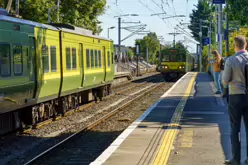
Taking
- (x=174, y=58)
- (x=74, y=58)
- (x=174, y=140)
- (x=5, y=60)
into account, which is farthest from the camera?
(x=174, y=58)

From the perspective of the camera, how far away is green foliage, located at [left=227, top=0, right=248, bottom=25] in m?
18.0

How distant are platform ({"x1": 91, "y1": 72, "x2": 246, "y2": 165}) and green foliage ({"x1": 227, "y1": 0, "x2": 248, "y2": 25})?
4390mm

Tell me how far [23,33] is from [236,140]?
6571 mm

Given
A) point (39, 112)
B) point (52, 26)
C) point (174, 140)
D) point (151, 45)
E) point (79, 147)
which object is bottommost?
point (79, 147)

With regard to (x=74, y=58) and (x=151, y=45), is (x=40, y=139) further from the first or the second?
(x=151, y=45)

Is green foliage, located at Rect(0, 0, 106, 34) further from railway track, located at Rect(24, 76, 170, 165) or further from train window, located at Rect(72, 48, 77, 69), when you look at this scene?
railway track, located at Rect(24, 76, 170, 165)

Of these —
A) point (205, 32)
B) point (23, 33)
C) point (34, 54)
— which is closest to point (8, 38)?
point (23, 33)

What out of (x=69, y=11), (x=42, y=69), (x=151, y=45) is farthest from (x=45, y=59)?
(x=151, y=45)

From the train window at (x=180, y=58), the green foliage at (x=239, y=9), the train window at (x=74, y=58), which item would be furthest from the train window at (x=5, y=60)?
the train window at (x=180, y=58)

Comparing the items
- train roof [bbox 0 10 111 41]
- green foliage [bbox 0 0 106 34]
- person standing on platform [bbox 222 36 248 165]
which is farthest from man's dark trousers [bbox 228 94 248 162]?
green foliage [bbox 0 0 106 34]

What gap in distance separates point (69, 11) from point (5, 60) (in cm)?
2730

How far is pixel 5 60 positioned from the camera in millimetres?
11039

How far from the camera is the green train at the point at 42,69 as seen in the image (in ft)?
37.1

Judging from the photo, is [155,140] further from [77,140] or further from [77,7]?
[77,7]
